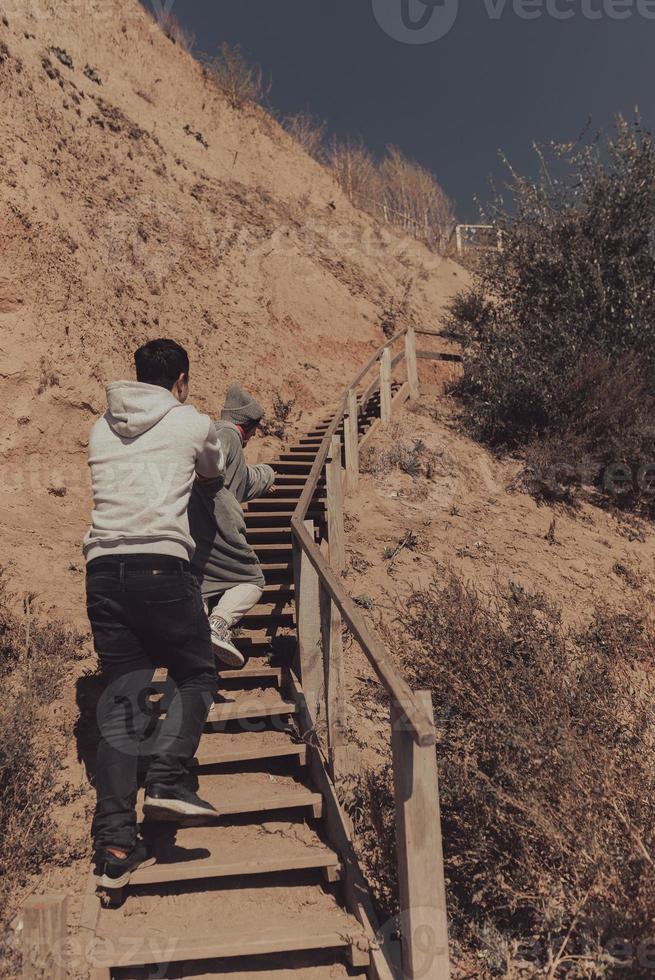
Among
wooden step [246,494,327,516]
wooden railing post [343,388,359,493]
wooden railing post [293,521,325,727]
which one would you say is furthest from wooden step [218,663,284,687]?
wooden railing post [343,388,359,493]

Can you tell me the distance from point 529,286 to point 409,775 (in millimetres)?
11908

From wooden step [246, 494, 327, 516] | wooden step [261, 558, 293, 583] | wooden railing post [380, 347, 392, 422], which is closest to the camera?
wooden step [261, 558, 293, 583]

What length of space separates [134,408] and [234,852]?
2.27 meters

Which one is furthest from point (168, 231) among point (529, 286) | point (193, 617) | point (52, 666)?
point (193, 617)

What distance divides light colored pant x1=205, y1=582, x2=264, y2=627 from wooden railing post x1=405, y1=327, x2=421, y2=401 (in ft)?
30.5

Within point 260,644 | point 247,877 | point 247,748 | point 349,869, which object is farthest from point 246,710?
point 349,869

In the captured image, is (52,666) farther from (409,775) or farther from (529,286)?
(529,286)

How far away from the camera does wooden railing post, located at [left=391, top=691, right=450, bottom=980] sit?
2496mm

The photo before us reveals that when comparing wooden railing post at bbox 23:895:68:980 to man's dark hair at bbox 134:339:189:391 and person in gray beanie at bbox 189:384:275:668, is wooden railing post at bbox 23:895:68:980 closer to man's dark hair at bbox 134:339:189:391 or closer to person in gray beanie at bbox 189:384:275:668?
person in gray beanie at bbox 189:384:275:668

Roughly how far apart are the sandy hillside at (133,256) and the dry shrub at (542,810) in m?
3.55

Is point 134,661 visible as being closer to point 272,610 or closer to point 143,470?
point 143,470

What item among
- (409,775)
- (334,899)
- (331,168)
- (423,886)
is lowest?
(334,899)

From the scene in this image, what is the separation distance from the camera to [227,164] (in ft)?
47.9

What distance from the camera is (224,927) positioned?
302 cm
